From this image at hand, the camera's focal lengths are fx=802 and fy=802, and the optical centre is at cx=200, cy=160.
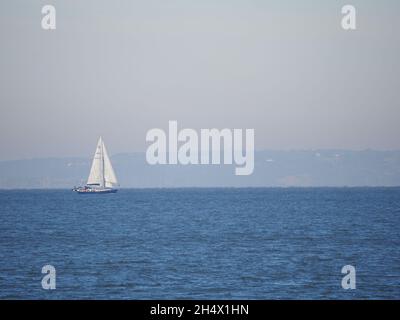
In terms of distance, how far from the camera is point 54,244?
68.4m

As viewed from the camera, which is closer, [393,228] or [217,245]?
[217,245]

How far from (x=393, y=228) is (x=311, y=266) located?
124 ft

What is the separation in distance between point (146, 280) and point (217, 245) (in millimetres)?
22238

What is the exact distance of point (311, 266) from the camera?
52188 mm

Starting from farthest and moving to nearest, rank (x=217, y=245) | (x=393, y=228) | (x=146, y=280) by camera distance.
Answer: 1. (x=393, y=228)
2. (x=217, y=245)
3. (x=146, y=280)
